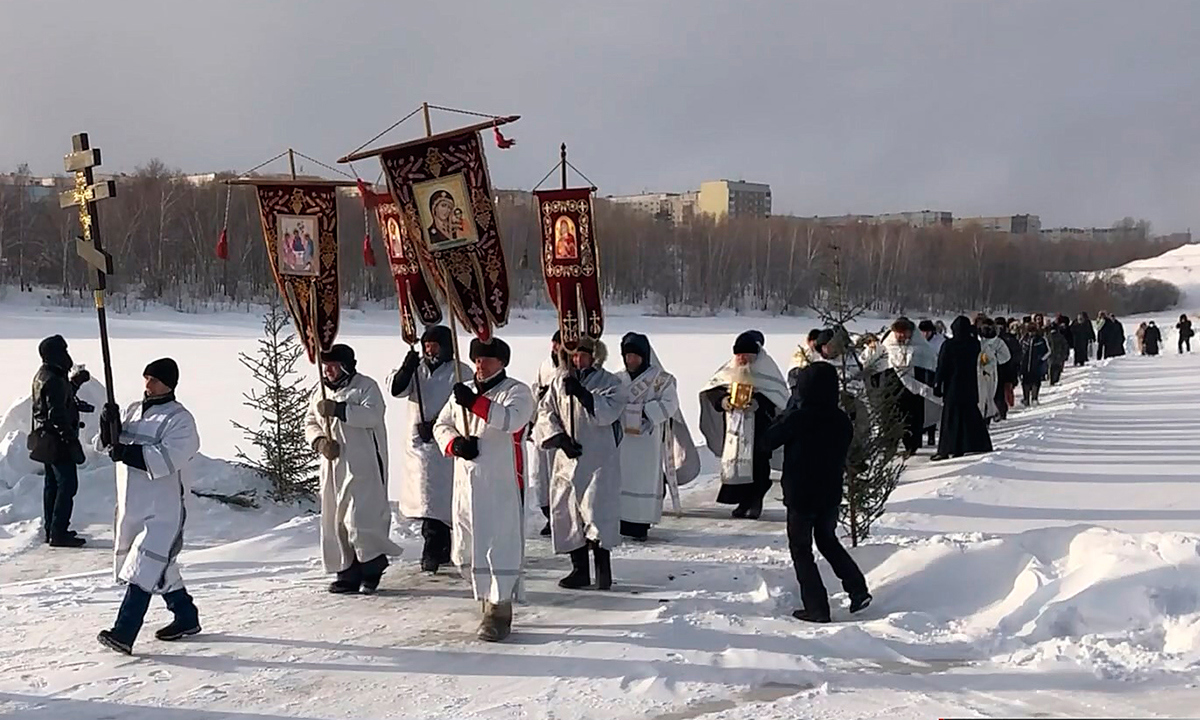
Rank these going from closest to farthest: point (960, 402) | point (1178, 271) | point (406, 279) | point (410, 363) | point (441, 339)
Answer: point (410, 363) < point (441, 339) < point (406, 279) < point (960, 402) < point (1178, 271)

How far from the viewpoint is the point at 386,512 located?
6.72 meters

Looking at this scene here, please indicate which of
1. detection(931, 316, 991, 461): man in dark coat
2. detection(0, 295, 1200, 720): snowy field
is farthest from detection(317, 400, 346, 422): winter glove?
detection(931, 316, 991, 461): man in dark coat

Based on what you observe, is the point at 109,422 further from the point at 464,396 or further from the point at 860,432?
the point at 860,432

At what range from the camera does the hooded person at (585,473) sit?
673cm

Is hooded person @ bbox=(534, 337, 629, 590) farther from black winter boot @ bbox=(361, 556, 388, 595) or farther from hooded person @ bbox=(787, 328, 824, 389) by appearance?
hooded person @ bbox=(787, 328, 824, 389)

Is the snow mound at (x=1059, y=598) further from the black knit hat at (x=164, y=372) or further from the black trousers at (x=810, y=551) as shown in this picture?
the black knit hat at (x=164, y=372)

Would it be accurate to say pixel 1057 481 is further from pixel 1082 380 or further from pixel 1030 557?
pixel 1082 380

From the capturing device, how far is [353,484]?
262 inches

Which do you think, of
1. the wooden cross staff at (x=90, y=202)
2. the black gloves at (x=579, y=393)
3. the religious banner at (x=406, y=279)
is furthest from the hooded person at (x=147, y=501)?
the religious banner at (x=406, y=279)

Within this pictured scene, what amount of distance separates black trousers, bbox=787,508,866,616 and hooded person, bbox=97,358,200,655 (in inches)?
129

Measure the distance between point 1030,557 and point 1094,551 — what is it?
1.19 ft

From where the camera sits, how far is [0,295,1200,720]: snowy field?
4781 mm

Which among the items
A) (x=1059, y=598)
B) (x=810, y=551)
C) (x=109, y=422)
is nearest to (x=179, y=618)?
(x=109, y=422)

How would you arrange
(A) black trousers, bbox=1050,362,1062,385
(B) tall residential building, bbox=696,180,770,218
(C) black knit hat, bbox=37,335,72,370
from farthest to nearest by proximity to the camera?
(B) tall residential building, bbox=696,180,770,218 → (A) black trousers, bbox=1050,362,1062,385 → (C) black knit hat, bbox=37,335,72,370
